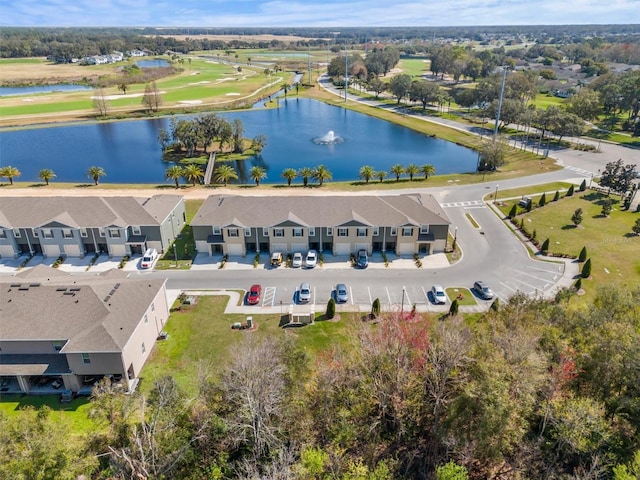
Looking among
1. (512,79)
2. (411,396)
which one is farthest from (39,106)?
(411,396)

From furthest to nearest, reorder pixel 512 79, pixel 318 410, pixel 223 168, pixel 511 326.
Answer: pixel 512 79 < pixel 223 168 < pixel 511 326 < pixel 318 410

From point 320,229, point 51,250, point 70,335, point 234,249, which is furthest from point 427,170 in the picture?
point 70,335

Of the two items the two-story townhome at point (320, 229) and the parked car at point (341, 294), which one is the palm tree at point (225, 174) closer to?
the two-story townhome at point (320, 229)

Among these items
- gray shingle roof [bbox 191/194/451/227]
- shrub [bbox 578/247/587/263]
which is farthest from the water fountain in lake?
shrub [bbox 578/247/587/263]

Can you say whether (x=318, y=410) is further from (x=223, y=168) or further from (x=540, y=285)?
(x=223, y=168)

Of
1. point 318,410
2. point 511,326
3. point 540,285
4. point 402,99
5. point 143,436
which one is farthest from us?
point 402,99

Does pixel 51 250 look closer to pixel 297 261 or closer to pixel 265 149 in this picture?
pixel 297 261

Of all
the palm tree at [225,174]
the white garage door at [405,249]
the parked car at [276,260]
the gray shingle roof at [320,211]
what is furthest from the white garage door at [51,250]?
the white garage door at [405,249]
